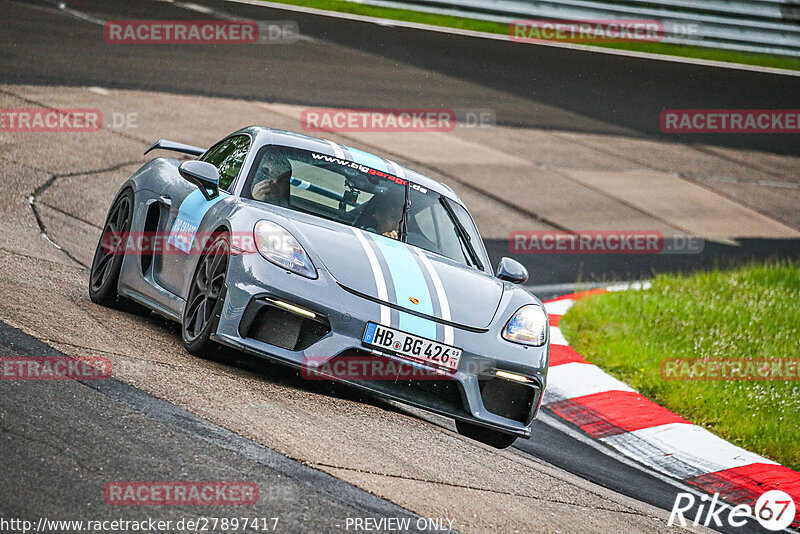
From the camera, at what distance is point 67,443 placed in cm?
402

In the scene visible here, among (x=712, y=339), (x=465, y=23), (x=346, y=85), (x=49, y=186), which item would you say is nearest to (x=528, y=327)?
(x=712, y=339)

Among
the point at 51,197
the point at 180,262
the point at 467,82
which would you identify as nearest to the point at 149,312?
the point at 180,262

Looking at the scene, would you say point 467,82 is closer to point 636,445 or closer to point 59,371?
point 636,445

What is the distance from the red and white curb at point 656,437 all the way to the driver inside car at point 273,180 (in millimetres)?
2525

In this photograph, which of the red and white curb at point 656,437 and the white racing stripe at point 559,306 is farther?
the white racing stripe at point 559,306

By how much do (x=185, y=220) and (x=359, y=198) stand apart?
99 cm

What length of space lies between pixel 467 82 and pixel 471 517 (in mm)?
15147

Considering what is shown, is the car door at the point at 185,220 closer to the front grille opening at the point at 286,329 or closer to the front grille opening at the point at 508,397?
the front grille opening at the point at 286,329

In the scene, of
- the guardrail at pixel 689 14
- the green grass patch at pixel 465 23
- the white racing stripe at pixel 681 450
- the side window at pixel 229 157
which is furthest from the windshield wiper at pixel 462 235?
the green grass patch at pixel 465 23

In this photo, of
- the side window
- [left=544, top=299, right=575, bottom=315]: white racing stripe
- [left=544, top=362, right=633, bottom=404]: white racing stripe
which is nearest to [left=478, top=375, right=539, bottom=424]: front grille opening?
the side window

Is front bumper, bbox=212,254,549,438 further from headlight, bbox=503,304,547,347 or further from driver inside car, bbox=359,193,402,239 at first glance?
driver inside car, bbox=359,193,402,239

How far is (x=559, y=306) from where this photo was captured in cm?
1030

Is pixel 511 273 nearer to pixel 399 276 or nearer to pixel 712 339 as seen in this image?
pixel 399 276

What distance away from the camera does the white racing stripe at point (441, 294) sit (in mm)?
5477
